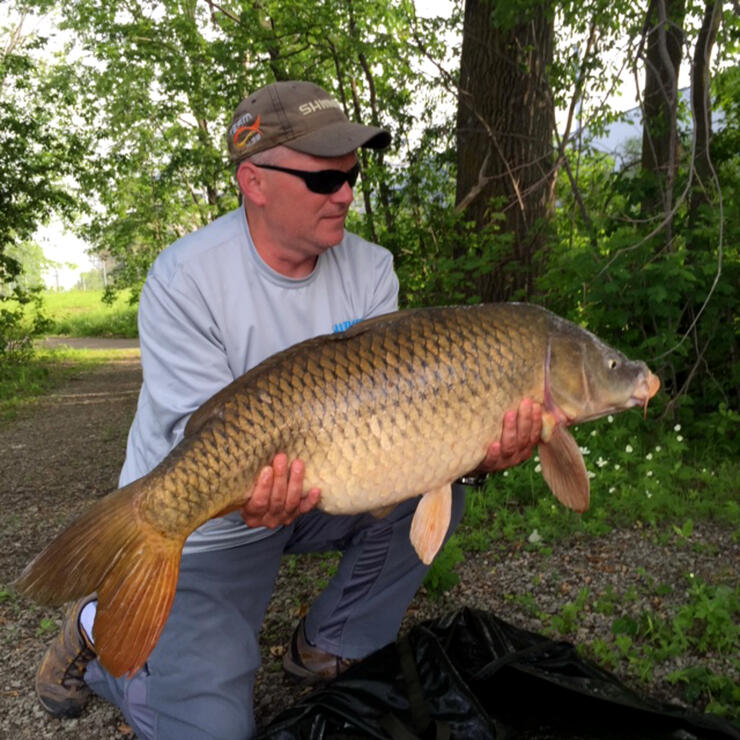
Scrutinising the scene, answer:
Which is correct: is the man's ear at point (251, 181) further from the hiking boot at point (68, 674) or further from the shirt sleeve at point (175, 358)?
the hiking boot at point (68, 674)

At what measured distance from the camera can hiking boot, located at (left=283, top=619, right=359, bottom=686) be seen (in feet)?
6.42

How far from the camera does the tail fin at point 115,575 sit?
4.27ft

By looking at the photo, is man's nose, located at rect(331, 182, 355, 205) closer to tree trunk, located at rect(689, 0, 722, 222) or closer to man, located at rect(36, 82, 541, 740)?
man, located at rect(36, 82, 541, 740)

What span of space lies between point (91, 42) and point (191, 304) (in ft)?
28.5

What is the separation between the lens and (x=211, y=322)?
1775 mm

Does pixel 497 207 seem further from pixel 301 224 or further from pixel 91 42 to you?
pixel 91 42

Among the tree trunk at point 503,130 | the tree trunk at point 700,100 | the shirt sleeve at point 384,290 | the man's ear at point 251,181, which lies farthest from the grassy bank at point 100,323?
the man's ear at point 251,181

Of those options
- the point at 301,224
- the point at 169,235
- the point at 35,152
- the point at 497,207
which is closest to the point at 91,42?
the point at 35,152

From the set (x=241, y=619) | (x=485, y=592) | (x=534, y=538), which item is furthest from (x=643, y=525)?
(x=241, y=619)

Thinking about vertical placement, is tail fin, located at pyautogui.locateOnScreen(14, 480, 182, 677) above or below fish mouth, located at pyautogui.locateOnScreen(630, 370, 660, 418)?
below

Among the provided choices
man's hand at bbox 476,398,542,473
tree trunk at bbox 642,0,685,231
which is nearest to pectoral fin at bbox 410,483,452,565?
man's hand at bbox 476,398,542,473

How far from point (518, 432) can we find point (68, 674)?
124cm

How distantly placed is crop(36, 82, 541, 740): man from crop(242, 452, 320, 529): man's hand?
0.03 m

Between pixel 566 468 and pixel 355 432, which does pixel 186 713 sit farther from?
pixel 566 468
